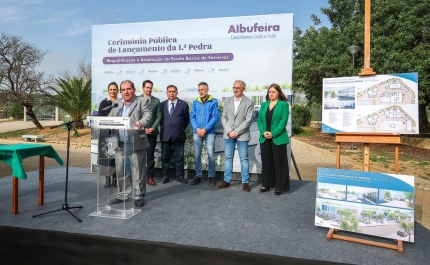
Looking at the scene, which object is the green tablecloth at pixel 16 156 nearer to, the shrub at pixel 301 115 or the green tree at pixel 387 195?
the green tree at pixel 387 195

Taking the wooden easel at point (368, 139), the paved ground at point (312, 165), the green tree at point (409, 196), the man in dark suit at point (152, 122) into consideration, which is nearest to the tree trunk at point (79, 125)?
the paved ground at point (312, 165)

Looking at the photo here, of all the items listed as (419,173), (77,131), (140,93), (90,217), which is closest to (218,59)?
(140,93)

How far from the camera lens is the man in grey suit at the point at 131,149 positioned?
2934 millimetres

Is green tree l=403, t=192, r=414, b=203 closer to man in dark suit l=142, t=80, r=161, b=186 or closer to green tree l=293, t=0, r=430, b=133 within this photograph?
man in dark suit l=142, t=80, r=161, b=186

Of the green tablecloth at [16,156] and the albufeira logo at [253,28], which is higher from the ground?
the albufeira logo at [253,28]

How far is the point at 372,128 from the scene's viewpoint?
8.71 ft

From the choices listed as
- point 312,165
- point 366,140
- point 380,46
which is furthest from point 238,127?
point 380,46

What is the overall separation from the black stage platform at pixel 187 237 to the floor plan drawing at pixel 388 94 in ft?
3.79

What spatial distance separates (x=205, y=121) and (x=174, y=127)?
1.49ft

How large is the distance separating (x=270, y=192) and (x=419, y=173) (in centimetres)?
536

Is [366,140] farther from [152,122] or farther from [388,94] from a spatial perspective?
[152,122]

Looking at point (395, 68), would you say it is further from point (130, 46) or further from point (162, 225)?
point (162, 225)

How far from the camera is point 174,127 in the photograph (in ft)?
13.7

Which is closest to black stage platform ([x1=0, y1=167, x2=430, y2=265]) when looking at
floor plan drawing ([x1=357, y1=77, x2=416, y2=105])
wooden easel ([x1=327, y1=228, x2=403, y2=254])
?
wooden easel ([x1=327, y1=228, x2=403, y2=254])
